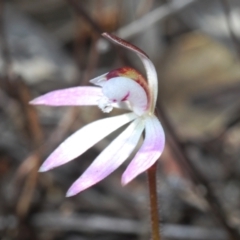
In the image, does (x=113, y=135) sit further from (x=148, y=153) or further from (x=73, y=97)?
(x=148, y=153)

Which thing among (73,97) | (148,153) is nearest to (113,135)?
(73,97)

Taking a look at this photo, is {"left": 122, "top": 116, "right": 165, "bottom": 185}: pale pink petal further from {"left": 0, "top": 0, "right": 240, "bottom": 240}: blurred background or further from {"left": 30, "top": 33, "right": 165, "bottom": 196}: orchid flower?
{"left": 0, "top": 0, "right": 240, "bottom": 240}: blurred background

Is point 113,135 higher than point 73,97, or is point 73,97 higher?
point 113,135

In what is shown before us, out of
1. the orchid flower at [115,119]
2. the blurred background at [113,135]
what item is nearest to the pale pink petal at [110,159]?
the orchid flower at [115,119]

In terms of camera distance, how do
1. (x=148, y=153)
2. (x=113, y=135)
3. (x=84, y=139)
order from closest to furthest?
(x=148, y=153) < (x=84, y=139) < (x=113, y=135)

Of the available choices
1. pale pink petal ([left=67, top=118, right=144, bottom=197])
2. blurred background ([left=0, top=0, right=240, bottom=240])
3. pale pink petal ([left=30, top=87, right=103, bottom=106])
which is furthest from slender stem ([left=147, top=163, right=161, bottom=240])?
blurred background ([left=0, top=0, right=240, bottom=240])

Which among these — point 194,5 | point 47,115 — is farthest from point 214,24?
point 47,115

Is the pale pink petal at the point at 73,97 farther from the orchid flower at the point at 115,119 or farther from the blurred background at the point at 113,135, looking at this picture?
the blurred background at the point at 113,135
